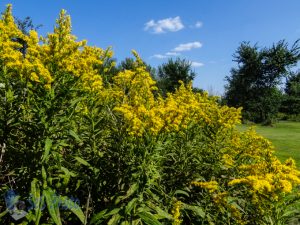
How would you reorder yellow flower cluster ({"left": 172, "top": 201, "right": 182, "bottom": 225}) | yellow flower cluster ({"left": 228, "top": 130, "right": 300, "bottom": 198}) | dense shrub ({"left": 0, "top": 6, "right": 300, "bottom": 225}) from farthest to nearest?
yellow flower cluster ({"left": 172, "top": 201, "right": 182, "bottom": 225}) → dense shrub ({"left": 0, "top": 6, "right": 300, "bottom": 225}) → yellow flower cluster ({"left": 228, "top": 130, "right": 300, "bottom": 198})

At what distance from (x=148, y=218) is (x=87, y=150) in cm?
111

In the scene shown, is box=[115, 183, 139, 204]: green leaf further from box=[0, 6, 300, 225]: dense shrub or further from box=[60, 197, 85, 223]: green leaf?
box=[60, 197, 85, 223]: green leaf

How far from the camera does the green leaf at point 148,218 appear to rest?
3558 mm

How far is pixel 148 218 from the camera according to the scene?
3592 mm

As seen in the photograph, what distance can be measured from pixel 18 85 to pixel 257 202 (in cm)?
277

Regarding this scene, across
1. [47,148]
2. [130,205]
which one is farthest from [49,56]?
[130,205]

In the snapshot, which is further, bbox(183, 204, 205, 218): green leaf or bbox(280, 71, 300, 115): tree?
bbox(280, 71, 300, 115): tree

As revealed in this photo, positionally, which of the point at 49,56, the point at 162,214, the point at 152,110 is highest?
the point at 49,56

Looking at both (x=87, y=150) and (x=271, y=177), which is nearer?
(x=271, y=177)

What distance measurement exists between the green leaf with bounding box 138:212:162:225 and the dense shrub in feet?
0.03

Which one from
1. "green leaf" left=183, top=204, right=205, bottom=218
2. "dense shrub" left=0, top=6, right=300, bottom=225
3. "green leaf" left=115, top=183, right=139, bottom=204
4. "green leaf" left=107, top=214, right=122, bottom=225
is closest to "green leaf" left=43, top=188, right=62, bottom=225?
"dense shrub" left=0, top=6, right=300, bottom=225

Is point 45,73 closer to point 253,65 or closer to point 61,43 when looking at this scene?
point 61,43

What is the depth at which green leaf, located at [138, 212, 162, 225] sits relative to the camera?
140 inches

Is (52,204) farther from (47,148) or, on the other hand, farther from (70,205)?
(47,148)
